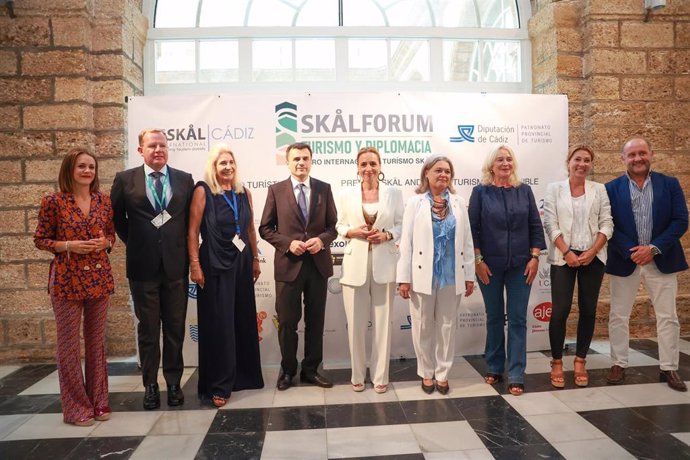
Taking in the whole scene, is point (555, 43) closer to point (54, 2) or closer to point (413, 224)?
point (413, 224)

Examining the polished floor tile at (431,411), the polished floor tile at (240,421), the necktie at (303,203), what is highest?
the necktie at (303,203)

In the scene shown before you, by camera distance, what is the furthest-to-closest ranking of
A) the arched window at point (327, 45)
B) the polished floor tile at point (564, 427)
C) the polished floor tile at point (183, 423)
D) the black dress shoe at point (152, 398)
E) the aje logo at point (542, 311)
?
the arched window at point (327, 45) < the aje logo at point (542, 311) < the black dress shoe at point (152, 398) < the polished floor tile at point (183, 423) < the polished floor tile at point (564, 427)

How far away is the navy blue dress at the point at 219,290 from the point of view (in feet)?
10.3

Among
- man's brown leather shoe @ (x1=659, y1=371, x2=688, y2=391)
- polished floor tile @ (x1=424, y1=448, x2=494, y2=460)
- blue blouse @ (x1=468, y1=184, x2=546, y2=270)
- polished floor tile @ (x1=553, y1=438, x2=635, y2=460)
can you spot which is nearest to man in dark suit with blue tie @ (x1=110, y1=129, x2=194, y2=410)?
polished floor tile @ (x1=424, y1=448, x2=494, y2=460)

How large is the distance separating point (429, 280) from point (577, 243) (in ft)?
3.31

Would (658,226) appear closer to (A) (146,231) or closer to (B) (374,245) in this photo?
(B) (374,245)

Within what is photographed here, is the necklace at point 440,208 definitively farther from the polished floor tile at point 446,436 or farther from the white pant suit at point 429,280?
the polished floor tile at point 446,436

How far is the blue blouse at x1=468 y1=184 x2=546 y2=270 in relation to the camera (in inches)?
129

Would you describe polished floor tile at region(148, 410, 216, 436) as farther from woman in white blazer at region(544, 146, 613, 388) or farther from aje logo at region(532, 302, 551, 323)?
aje logo at region(532, 302, 551, 323)

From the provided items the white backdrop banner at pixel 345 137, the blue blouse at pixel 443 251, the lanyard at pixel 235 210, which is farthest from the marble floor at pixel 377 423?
the lanyard at pixel 235 210

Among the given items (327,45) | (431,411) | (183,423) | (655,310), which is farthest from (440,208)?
(327,45)

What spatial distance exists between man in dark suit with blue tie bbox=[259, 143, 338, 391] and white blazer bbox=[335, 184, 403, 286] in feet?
0.46

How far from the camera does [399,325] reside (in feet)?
13.7

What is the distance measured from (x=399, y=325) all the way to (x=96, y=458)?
2.41m
